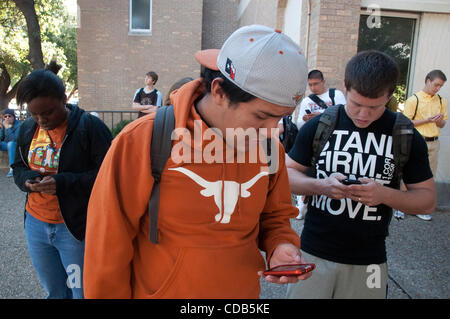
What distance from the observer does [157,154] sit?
1251 mm

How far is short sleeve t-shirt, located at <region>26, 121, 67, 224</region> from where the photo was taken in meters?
2.24

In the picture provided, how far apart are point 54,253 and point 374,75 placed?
7.31 feet

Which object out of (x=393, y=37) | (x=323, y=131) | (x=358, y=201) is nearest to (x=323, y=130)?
(x=323, y=131)

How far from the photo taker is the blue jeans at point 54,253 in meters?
2.22

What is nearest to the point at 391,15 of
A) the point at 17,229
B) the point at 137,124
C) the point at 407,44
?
the point at 407,44

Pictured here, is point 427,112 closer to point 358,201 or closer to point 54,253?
point 358,201

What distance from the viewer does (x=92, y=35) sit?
1359cm

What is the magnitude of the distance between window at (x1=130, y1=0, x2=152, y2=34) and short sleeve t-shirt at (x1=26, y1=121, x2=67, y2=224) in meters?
12.5

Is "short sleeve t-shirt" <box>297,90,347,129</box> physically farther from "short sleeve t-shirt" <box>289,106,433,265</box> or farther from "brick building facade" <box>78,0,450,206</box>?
"short sleeve t-shirt" <box>289,106,433,265</box>

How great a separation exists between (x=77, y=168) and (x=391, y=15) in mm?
5912

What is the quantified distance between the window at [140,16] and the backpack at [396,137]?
43.1 ft

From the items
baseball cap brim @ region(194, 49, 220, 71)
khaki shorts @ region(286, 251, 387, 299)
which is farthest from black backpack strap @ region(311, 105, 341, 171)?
baseball cap brim @ region(194, 49, 220, 71)

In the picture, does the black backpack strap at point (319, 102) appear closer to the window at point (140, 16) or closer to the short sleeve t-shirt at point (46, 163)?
the short sleeve t-shirt at point (46, 163)
